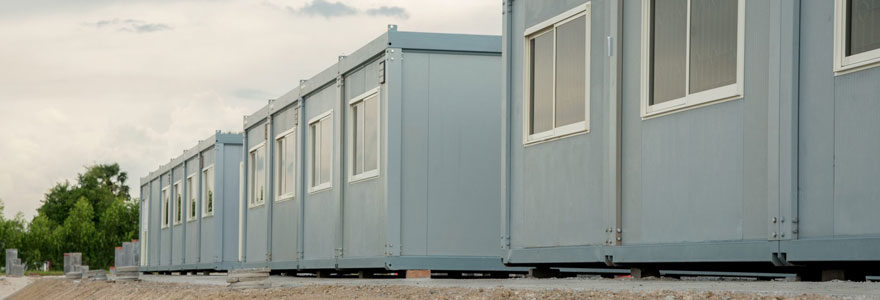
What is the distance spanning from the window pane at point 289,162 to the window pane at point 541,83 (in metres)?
8.05

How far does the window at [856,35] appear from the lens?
696 cm

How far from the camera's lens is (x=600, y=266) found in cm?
1020

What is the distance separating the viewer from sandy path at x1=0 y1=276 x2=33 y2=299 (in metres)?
32.3

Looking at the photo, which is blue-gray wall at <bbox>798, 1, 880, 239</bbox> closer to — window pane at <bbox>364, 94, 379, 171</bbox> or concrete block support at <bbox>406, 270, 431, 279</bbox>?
concrete block support at <bbox>406, 270, 431, 279</bbox>

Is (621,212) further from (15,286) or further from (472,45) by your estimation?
(15,286)

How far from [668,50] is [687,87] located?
454 millimetres

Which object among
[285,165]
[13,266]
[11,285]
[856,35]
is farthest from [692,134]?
[13,266]

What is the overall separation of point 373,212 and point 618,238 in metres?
5.48

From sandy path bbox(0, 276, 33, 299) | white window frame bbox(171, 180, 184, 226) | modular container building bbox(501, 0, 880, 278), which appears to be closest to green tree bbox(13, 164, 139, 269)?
sandy path bbox(0, 276, 33, 299)

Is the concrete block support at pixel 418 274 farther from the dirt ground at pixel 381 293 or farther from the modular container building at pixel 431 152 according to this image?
the dirt ground at pixel 381 293

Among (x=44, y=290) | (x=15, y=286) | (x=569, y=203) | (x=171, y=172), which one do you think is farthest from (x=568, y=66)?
(x=15, y=286)

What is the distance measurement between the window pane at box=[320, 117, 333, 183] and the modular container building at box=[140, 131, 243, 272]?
8.31 m

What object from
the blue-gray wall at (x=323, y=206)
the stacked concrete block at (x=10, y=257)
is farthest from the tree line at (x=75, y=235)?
the blue-gray wall at (x=323, y=206)

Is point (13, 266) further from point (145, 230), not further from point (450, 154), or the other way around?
point (450, 154)
